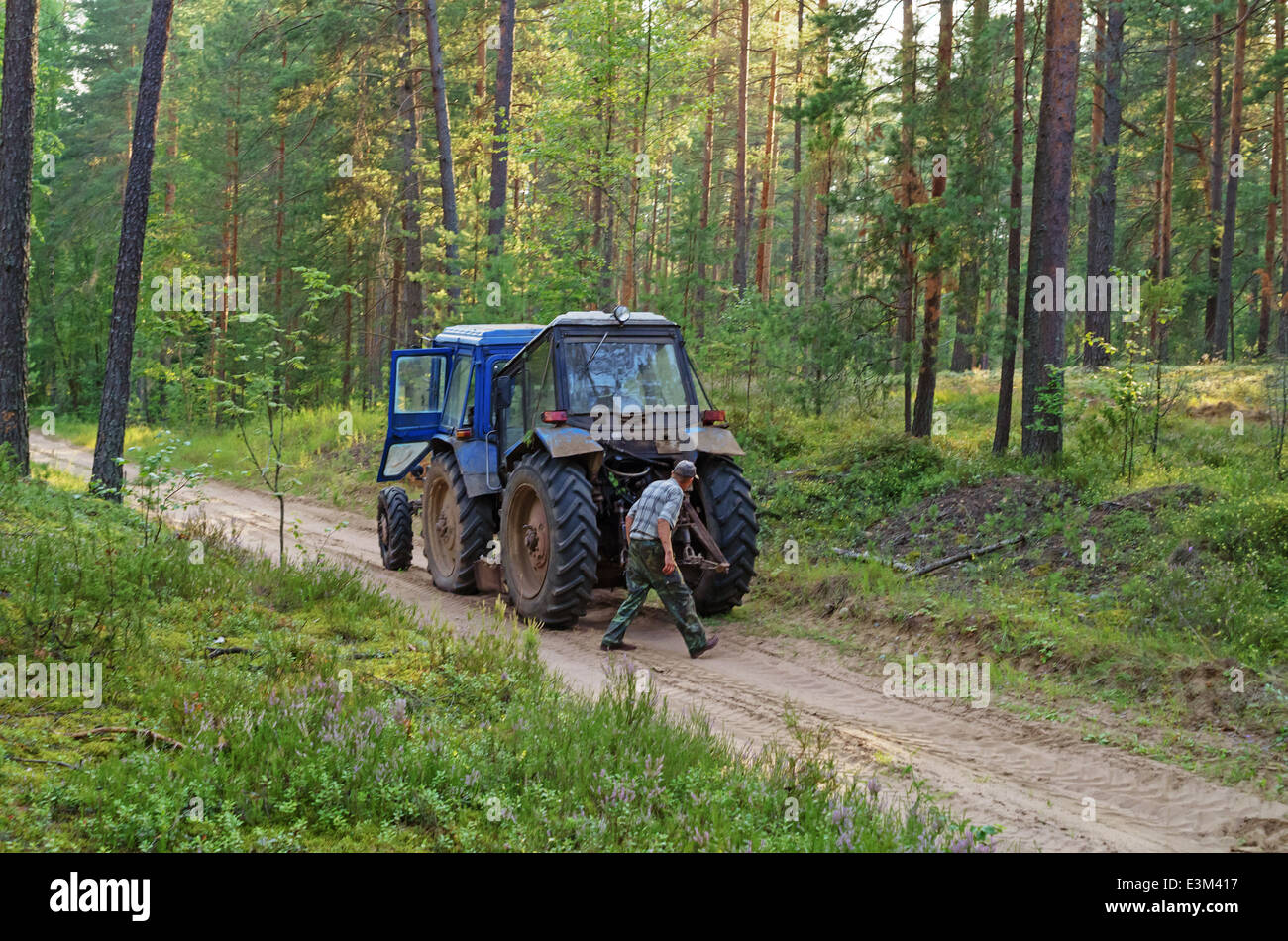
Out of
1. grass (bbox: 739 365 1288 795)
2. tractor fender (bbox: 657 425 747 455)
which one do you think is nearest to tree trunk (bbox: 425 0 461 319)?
grass (bbox: 739 365 1288 795)

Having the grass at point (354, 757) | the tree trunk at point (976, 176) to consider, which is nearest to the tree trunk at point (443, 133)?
the tree trunk at point (976, 176)

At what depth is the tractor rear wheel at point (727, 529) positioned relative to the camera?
988 centimetres

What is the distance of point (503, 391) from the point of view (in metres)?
11.1

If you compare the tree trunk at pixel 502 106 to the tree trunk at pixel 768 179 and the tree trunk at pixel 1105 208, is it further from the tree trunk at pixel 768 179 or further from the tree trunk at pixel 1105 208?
the tree trunk at pixel 1105 208

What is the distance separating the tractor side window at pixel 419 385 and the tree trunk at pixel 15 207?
5.24m

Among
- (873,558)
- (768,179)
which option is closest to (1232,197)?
(768,179)

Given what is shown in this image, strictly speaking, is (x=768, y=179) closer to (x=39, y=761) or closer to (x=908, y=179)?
(x=908, y=179)

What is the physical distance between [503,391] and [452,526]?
1.77 m

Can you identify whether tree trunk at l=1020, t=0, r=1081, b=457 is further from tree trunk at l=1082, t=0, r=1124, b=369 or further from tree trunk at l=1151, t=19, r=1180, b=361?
tree trunk at l=1151, t=19, r=1180, b=361

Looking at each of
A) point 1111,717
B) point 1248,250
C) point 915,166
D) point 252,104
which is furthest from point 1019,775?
point 1248,250

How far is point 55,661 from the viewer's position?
5977 millimetres

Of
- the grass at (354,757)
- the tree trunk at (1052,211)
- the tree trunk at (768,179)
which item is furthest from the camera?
the tree trunk at (768,179)
